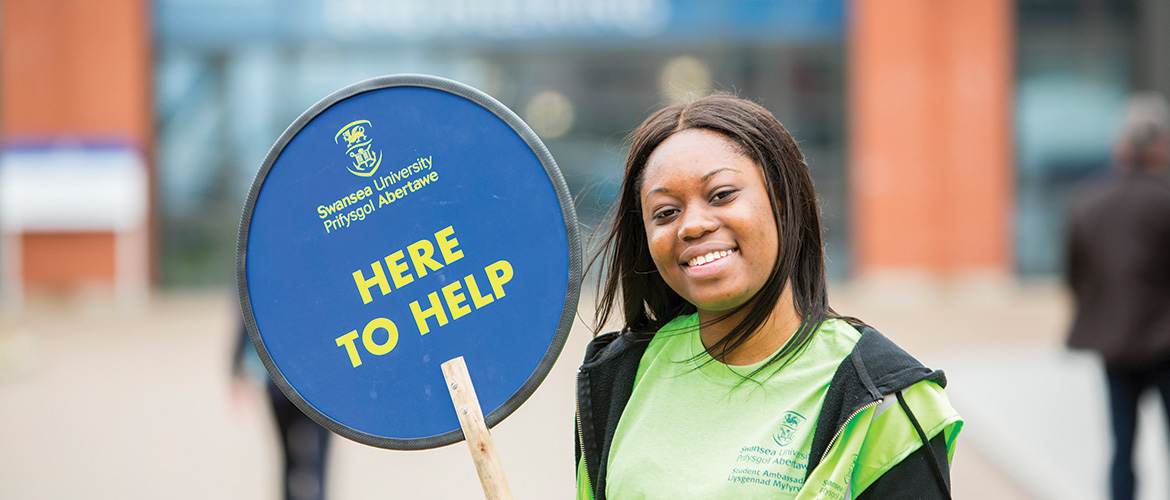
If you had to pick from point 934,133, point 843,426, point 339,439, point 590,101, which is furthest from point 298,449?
point 934,133

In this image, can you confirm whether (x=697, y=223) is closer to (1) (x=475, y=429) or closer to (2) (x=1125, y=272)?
(1) (x=475, y=429)

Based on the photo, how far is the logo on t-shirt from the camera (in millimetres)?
1354

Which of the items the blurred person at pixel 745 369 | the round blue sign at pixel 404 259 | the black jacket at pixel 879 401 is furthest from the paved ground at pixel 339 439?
the black jacket at pixel 879 401

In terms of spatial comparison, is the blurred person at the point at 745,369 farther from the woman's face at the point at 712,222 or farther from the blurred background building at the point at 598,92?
the blurred background building at the point at 598,92

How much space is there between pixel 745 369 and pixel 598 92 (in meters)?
14.4

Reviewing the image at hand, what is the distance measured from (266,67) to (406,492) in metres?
11.6

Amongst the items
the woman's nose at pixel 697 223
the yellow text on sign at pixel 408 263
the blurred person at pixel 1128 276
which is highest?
the woman's nose at pixel 697 223

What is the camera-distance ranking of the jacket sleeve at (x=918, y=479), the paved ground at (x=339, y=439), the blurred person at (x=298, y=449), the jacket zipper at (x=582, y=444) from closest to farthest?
the jacket sleeve at (x=918, y=479) < the jacket zipper at (x=582, y=444) < the blurred person at (x=298, y=449) < the paved ground at (x=339, y=439)

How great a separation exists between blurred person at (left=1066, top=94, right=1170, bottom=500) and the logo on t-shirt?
3.41 m

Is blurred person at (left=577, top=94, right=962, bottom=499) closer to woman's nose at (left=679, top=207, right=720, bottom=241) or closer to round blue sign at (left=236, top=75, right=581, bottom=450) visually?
woman's nose at (left=679, top=207, right=720, bottom=241)

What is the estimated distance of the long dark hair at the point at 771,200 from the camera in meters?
1.43

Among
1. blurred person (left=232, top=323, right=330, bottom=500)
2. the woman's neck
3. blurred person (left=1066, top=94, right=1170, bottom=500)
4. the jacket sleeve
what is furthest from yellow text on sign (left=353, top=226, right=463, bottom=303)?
blurred person (left=1066, top=94, right=1170, bottom=500)

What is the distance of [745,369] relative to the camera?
1448mm

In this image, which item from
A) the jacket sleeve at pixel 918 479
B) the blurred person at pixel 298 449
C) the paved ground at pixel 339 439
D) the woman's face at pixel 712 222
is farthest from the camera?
the paved ground at pixel 339 439
